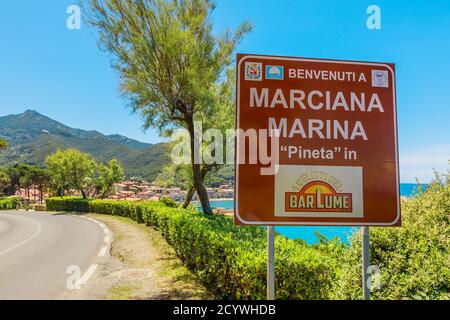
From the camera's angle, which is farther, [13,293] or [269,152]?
[13,293]

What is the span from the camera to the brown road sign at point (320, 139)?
113 inches

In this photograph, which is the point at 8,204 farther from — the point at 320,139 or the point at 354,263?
the point at 320,139

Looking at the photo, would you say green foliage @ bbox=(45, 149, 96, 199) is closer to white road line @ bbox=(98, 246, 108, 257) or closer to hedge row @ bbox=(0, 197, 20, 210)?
hedge row @ bbox=(0, 197, 20, 210)

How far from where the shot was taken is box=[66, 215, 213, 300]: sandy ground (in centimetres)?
607

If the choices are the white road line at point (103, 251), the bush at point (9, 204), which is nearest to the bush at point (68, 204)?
the bush at point (9, 204)

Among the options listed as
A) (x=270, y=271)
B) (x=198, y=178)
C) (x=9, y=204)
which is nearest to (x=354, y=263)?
Answer: (x=270, y=271)

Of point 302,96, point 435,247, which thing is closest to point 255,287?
point 435,247

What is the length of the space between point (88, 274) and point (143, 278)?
1.63 metres

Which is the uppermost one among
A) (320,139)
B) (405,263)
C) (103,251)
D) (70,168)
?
(70,168)

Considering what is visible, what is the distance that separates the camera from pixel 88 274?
7.82 m

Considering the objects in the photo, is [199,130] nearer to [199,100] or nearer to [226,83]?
[199,100]

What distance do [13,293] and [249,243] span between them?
5.27 m
